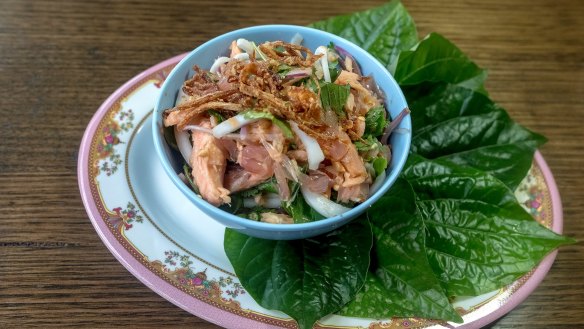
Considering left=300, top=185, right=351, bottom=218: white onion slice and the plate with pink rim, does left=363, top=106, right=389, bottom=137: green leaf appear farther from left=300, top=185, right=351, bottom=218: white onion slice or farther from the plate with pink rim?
the plate with pink rim

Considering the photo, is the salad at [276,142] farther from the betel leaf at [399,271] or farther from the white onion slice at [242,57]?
the betel leaf at [399,271]

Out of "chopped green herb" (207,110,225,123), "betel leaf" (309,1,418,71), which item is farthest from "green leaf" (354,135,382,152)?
"betel leaf" (309,1,418,71)

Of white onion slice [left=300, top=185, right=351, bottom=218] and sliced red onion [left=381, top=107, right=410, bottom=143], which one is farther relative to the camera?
sliced red onion [left=381, top=107, right=410, bottom=143]

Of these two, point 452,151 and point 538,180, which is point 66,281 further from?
point 538,180

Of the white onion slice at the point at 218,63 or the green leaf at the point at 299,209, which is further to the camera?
the white onion slice at the point at 218,63

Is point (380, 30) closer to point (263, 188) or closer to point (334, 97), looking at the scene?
point (334, 97)

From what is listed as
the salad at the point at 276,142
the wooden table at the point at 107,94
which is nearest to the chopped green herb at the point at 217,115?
the salad at the point at 276,142
